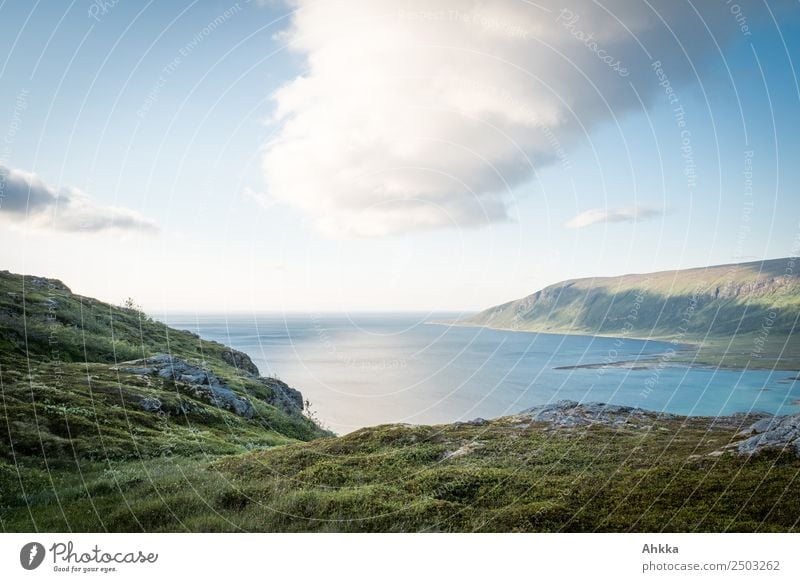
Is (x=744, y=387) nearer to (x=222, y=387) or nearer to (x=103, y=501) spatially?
(x=222, y=387)

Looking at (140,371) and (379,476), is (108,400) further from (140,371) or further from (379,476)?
(379,476)

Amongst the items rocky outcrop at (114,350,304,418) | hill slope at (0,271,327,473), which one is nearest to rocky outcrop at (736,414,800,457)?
hill slope at (0,271,327,473)

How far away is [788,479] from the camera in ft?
46.1

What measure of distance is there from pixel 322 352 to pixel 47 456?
130m

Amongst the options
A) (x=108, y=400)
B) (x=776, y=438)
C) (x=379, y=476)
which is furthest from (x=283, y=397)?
(x=776, y=438)

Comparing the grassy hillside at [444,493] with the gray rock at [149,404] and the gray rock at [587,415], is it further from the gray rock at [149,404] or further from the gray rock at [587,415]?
the gray rock at [149,404]

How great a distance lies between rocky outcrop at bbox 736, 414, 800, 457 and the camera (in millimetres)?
15674

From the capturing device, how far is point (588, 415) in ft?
82.8
